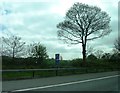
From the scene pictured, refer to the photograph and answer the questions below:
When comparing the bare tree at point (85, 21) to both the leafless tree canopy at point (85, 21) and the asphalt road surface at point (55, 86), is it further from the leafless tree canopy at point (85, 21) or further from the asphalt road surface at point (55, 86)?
the asphalt road surface at point (55, 86)

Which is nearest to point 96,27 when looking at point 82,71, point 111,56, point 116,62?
point 82,71

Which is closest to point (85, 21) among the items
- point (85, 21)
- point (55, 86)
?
point (85, 21)

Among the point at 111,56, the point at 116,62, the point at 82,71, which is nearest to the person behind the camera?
the point at 82,71

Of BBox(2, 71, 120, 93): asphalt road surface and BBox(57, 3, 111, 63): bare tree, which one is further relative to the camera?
BBox(57, 3, 111, 63): bare tree

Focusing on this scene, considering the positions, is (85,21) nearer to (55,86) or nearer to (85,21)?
(85,21)

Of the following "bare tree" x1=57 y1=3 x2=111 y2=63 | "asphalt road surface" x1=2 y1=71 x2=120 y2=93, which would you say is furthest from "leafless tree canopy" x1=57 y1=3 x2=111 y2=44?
"asphalt road surface" x1=2 y1=71 x2=120 y2=93

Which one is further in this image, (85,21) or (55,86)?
(85,21)

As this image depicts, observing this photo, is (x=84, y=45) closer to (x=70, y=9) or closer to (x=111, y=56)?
(x=70, y=9)

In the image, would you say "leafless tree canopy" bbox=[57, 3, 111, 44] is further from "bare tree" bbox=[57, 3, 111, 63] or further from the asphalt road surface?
the asphalt road surface

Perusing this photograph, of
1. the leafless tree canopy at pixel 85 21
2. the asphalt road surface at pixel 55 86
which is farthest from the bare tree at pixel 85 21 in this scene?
the asphalt road surface at pixel 55 86

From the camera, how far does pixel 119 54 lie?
79.2 m

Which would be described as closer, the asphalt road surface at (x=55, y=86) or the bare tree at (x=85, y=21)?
the asphalt road surface at (x=55, y=86)

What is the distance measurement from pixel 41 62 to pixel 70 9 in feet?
36.8

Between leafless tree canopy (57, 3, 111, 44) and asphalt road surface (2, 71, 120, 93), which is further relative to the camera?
leafless tree canopy (57, 3, 111, 44)
